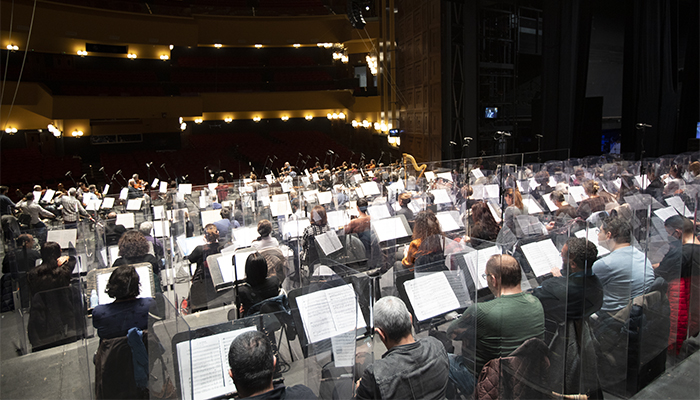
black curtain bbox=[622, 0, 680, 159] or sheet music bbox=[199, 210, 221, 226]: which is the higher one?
black curtain bbox=[622, 0, 680, 159]

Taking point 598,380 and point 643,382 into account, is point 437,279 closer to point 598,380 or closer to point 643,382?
point 598,380

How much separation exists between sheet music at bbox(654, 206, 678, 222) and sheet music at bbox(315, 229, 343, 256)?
10.1 feet

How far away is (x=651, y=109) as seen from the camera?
13859 mm

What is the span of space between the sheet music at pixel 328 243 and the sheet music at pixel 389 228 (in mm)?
513

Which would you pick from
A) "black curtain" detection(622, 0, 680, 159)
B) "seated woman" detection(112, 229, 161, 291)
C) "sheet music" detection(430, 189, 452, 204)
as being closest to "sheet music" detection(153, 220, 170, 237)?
"seated woman" detection(112, 229, 161, 291)

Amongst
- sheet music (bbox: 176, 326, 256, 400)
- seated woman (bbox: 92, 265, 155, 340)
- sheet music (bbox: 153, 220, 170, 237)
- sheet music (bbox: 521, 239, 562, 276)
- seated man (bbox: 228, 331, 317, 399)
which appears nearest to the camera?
seated man (bbox: 228, 331, 317, 399)

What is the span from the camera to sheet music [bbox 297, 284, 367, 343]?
2.67 m

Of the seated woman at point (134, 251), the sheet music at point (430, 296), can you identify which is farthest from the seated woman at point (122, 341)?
the seated woman at point (134, 251)

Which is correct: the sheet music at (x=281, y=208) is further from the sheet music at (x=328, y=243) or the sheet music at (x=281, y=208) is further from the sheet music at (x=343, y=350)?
the sheet music at (x=343, y=350)

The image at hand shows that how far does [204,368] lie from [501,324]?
1.72m

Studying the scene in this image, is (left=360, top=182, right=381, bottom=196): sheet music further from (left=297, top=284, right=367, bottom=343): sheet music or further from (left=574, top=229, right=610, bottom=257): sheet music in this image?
(left=297, top=284, right=367, bottom=343): sheet music

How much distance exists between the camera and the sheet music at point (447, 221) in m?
5.55


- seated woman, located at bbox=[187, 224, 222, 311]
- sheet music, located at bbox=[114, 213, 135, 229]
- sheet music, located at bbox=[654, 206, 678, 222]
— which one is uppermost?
sheet music, located at bbox=[654, 206, 678, 222]

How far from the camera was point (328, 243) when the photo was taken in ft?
16.4
